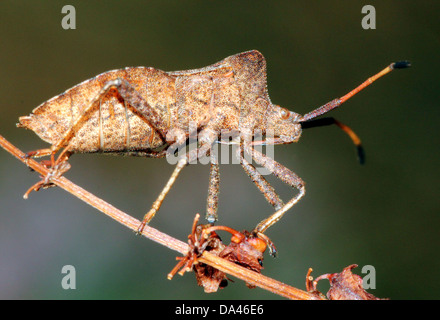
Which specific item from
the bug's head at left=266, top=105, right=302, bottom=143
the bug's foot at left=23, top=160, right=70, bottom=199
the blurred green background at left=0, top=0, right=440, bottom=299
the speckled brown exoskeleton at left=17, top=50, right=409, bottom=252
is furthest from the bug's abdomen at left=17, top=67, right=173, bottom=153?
the blurred green background at left=0, top=0, right=440, bottom=299

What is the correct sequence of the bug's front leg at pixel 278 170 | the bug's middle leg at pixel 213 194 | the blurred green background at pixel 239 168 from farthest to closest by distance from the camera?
1. the blurred green background at pixel 239 168
2. the bug's front leg at pixel 278 170
3. the bug's middle leg at pixel 213 194

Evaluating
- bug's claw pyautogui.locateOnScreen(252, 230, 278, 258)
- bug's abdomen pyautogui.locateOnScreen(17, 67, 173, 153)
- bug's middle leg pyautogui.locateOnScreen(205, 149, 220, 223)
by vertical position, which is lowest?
bug's claw pyautogui.locateOnScreen(252, 230, 278, 258)

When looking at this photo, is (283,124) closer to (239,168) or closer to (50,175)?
(50,175)

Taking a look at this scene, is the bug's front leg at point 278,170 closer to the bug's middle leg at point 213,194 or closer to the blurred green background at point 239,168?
the bug's middle leg at point 213,194

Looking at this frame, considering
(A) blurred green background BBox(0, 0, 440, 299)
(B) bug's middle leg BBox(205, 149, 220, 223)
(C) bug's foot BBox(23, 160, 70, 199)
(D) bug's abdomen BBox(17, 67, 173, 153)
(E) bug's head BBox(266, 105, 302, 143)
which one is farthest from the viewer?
(A) blurred green background BBox(0, 0, 440, 299)

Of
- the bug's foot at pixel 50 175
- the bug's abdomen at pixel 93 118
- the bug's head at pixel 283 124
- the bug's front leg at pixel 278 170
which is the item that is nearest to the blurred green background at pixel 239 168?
the bug's front leg at pixel 278 170

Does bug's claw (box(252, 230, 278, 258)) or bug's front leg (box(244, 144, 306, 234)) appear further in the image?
bug's front leg (box(244, 144, 306, 234))

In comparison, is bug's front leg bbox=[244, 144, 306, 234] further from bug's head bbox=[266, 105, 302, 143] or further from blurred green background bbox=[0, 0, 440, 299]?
blurred green background bbox=[0, 0, 440, 299]
